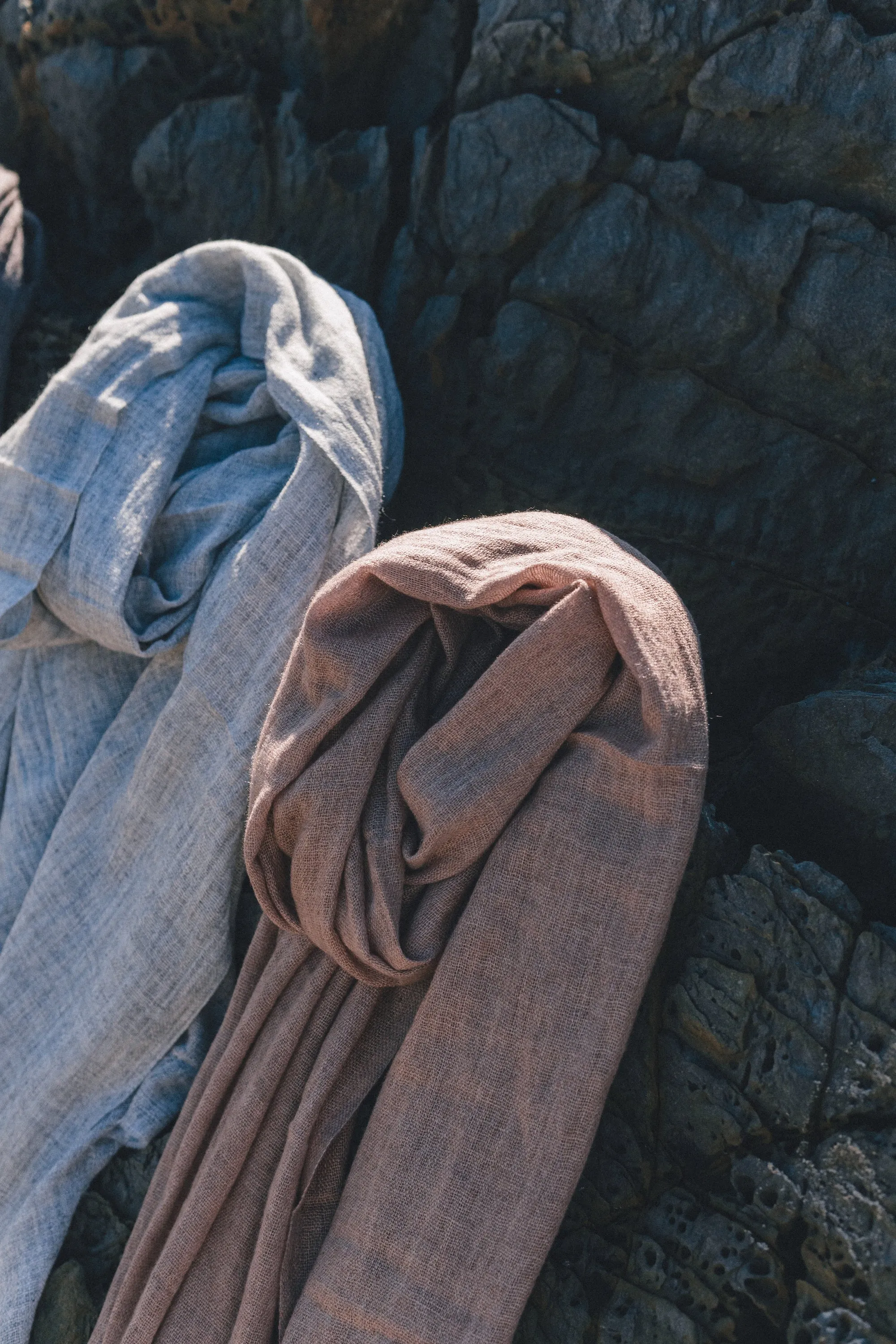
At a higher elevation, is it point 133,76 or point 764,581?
point 133,76

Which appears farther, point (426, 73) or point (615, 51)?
point (426, 73)

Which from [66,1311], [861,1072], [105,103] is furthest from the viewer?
[105,103]

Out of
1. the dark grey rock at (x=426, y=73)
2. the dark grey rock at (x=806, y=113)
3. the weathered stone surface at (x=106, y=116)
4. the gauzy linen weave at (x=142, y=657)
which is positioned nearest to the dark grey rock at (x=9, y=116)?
the weathered stone surface at (x=106, y=116)

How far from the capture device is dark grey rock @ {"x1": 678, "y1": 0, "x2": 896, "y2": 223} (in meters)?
2.44

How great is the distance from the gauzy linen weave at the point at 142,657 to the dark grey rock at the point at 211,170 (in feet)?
2.34

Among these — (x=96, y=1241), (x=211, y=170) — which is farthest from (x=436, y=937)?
(x=211, y=170)

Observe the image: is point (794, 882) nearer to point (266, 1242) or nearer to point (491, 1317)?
point (491, 1317)

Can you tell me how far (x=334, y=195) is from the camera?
307cm

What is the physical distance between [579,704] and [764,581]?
1.08 metres

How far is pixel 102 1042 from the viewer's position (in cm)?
219

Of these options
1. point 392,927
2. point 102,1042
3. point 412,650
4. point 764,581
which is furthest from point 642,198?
point 102,1042

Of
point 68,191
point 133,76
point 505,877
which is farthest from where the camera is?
point 68,191

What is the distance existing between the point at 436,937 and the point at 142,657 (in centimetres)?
94

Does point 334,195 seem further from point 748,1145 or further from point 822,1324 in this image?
point 822,1324
